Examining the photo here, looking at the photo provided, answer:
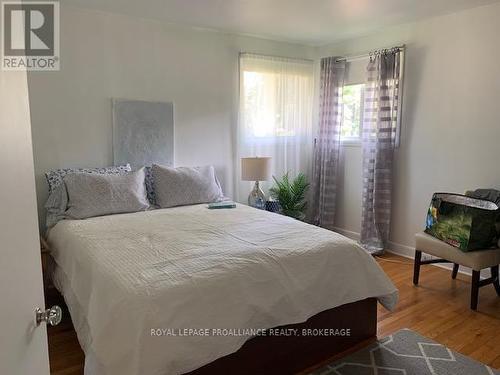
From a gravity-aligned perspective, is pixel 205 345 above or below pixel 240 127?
below

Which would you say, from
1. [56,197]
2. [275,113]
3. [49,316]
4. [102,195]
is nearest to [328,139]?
[275,113]

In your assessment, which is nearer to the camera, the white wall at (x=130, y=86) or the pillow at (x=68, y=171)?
the pillow at (x=68, y=171)

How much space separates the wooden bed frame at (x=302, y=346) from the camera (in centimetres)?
191

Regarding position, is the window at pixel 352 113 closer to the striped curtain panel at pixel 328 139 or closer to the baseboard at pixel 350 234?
the striped curtain panel at pixel 328 139

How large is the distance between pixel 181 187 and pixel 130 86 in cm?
109

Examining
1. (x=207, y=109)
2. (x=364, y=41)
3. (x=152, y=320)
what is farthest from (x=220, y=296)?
(x=364, y=41)

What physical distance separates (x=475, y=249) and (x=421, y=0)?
203 centimetres

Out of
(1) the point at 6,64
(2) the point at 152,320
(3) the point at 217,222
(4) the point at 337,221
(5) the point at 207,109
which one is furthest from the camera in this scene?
(4) the point at 337,221

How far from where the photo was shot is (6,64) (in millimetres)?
822

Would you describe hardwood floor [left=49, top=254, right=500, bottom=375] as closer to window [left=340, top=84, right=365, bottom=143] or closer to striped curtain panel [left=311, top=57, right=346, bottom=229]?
striped curtain panel [left=311, top=57, right=346, bottom=229]

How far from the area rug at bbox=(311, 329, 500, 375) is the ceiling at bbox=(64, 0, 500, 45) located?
2.63 meters

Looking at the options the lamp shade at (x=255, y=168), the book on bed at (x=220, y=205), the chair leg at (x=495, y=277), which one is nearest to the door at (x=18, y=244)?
the book on bed at (x=220, y=205)

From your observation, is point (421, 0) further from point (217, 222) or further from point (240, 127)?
point (217, 222)

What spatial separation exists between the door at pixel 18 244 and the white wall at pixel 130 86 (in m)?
2.57
